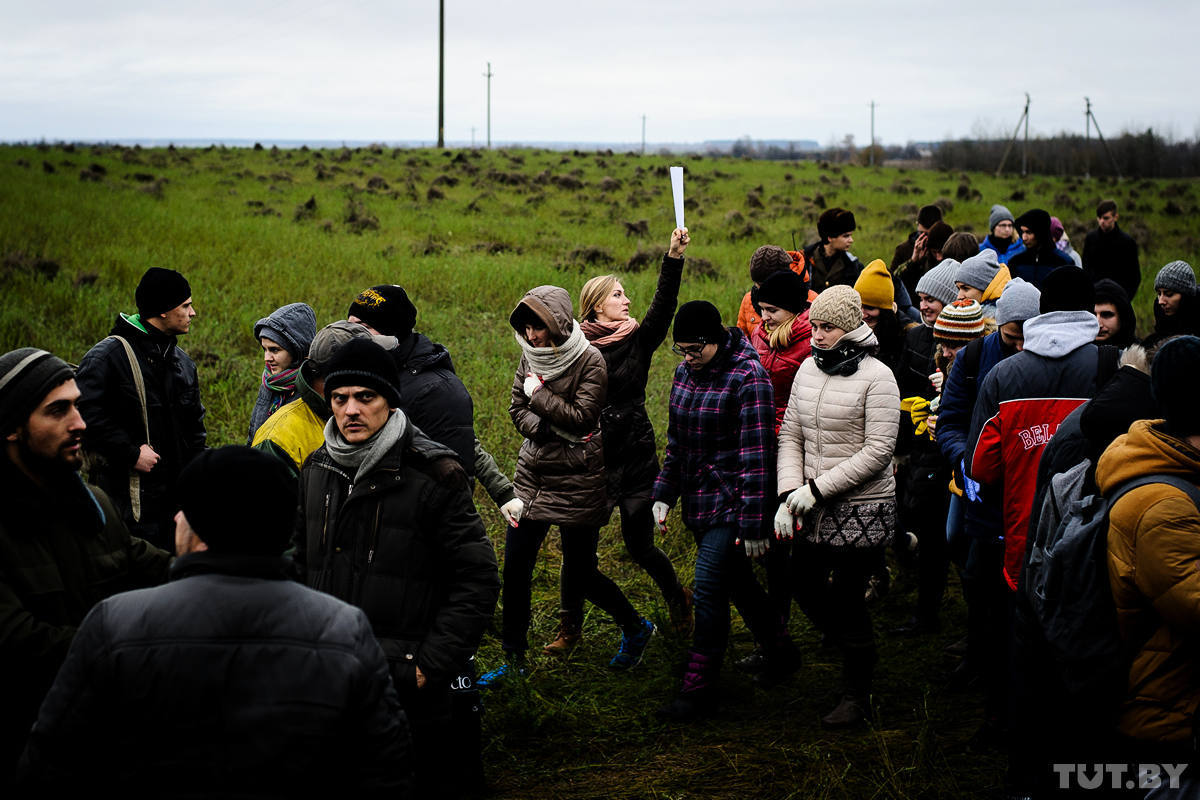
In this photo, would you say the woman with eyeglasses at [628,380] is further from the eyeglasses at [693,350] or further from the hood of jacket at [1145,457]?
the hood of jacket at [1145,457]

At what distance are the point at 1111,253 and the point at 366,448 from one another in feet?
29.1

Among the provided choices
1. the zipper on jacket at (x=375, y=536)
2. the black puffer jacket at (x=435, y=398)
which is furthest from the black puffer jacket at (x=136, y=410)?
the zipper on jacket at (x=375, y=536)

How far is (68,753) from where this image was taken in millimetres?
1934

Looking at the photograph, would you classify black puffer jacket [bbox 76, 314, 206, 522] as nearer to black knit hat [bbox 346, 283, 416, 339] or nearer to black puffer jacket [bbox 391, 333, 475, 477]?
black knit hat [bbox 346, 283, 416, 339]

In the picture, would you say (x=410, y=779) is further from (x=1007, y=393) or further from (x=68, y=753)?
(x=1007, y=393)

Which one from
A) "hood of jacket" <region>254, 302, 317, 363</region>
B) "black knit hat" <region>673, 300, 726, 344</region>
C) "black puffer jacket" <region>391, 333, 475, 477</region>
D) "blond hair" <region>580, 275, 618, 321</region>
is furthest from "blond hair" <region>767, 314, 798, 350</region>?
"hood of jacket" <region>254, 302, 317, 363</region>

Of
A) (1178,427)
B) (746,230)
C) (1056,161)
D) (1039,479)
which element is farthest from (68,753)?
(1056,161)

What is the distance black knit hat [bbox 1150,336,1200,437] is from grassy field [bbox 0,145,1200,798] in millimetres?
1944

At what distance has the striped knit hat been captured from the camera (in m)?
4.98

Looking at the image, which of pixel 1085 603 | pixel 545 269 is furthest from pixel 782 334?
pixel 545 269

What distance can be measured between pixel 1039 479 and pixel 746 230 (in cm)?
1735

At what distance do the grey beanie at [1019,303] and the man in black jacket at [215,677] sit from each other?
3596 millimetres

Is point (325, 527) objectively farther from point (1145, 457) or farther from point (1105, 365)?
point (1105, 365)

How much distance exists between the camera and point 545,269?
48.7 feet
